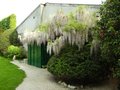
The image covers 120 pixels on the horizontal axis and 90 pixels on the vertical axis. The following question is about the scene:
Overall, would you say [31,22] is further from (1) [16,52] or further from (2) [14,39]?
(1) [16,52]

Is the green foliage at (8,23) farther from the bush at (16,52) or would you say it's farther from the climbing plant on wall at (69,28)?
the climbing plant on wall at (69,28)

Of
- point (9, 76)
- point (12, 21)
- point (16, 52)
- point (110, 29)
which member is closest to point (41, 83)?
point (9, 76)

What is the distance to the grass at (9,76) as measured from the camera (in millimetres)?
12953

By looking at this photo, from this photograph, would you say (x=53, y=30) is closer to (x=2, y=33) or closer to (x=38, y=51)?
(x=38, y=51)

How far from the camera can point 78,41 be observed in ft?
42.6

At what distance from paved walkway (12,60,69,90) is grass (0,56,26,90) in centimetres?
26

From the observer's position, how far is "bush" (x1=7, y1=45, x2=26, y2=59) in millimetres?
19875

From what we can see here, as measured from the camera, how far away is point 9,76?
14.7m

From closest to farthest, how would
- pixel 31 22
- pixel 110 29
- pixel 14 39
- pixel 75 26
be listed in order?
pixel 110 29, pixel 75 26, pixel 31 22, pixel 14 39

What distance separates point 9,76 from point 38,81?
1.61 m

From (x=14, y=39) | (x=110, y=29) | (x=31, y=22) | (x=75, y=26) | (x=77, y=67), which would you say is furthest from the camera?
(x=14, y=39)

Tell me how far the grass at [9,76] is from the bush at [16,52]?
1.41 metres

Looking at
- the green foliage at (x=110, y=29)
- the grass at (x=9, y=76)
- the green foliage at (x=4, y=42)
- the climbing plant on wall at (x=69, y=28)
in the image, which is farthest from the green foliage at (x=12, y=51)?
the green foliage at (x=110, y=29)

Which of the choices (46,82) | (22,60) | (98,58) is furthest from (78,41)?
(22,60)
